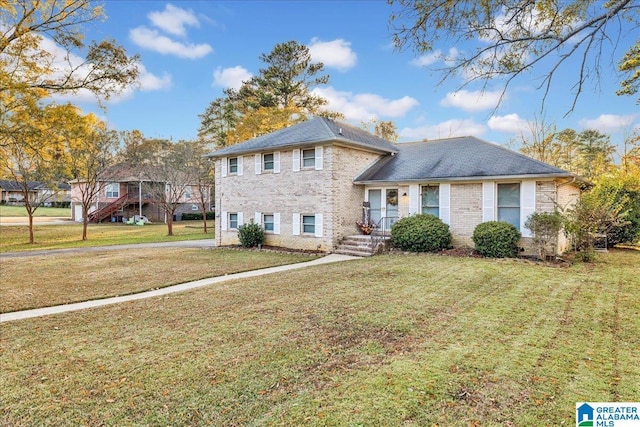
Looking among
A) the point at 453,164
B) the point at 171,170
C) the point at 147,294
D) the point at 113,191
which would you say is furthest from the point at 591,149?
the point at 113,191

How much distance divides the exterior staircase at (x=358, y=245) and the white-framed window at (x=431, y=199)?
201cm

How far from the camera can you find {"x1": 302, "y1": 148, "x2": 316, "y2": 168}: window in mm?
15852

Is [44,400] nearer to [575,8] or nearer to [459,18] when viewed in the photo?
[459,18]

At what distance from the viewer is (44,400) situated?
3.80 metres

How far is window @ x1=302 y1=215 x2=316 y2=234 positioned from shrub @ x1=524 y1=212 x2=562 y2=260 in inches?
318

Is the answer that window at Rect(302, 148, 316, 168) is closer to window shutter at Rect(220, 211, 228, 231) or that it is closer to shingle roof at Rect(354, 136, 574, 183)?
shingle roof at Rect(354, 136, 574, 183)

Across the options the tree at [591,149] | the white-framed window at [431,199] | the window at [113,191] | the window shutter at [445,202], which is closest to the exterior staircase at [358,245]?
the white-framed window at [431,199]

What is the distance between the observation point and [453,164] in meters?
14.8

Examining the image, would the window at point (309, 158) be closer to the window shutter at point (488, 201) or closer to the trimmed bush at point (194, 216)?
the window shutter at point (488, 201)

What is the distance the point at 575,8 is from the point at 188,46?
17.8 m

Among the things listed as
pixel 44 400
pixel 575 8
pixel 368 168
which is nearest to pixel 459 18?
pixel 575 8

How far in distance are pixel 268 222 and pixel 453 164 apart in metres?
8.60

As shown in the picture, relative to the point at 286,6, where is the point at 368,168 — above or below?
below

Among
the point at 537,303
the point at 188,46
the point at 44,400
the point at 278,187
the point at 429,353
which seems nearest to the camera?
the point at 44,400
